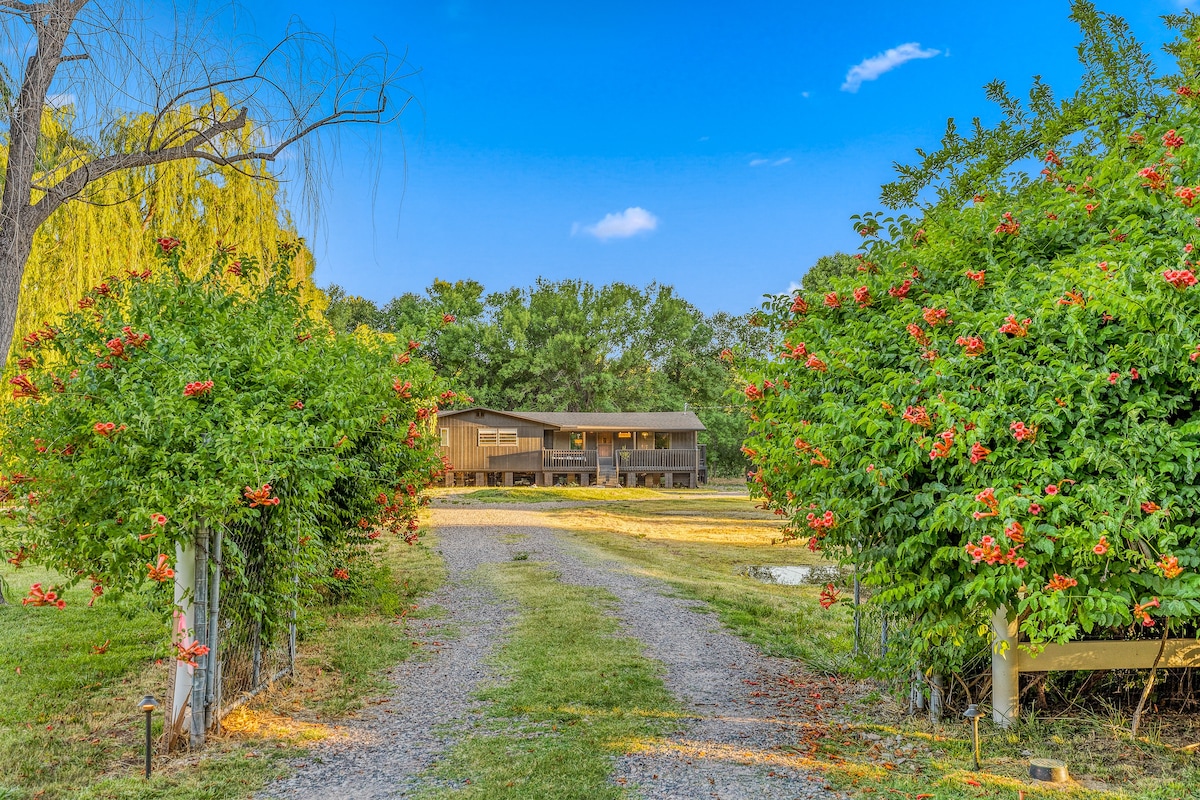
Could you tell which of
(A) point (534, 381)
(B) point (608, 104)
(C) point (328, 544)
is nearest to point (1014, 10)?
(B) point (608, 104)

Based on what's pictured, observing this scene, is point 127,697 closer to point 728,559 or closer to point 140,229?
point 140,229

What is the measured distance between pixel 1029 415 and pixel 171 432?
426 cm

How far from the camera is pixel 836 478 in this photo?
381cm

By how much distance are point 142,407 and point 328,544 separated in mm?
2643

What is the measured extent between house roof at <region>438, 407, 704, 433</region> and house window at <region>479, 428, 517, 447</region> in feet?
2.52

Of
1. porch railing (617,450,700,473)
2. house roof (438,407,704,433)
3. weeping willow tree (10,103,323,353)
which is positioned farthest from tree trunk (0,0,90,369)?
porch railing (617,450,700,473)

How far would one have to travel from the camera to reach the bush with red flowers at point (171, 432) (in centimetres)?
347

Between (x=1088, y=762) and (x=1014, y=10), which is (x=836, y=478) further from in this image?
(x=1014, y=10)

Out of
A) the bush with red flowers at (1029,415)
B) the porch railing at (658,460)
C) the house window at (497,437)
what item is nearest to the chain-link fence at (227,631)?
the bush with red flowers at (1029,415)

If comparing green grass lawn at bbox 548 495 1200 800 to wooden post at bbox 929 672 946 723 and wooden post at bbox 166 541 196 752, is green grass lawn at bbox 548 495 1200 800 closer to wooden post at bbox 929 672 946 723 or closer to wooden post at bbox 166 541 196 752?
wooden post at bbox 929 672 946 723

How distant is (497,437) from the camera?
30.3 metres

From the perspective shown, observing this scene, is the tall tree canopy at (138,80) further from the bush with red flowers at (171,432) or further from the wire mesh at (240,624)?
the wire mesh at (240,624)

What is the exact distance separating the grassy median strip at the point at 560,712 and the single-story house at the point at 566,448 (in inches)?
896

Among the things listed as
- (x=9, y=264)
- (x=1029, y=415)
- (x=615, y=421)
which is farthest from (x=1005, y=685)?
(x=615, y=421)
